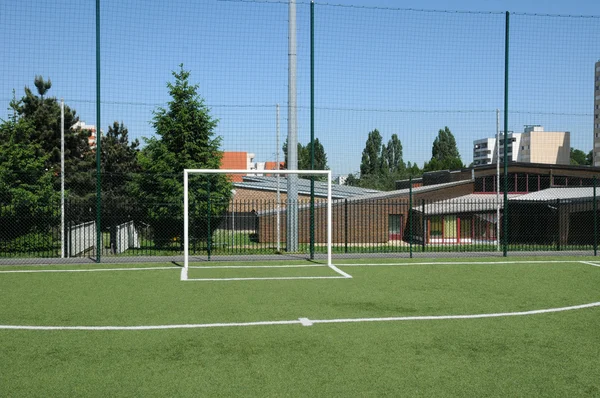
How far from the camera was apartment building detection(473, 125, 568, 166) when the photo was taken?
161 feet

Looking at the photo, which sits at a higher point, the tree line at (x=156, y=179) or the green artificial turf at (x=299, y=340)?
the tree line at (x=156, y=179)

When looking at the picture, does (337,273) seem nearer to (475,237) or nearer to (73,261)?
(73,261)

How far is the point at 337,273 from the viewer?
42.4 feet

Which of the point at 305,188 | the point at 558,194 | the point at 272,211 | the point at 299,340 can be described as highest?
the point at 305,188

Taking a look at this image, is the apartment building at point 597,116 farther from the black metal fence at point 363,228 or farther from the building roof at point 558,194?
the black metal fence at point 363,228

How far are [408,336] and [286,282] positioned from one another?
4782 millimetres

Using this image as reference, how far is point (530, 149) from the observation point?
289 ft

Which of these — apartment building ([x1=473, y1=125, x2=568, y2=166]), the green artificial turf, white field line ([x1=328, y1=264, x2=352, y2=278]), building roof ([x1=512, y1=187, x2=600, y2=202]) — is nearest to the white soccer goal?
white field line ([x1=328, y1=264, x2=352, y2=278])

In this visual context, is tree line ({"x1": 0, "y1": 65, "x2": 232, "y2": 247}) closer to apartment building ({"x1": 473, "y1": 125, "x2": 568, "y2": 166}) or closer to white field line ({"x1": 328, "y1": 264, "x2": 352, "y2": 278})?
white field line ({"x1": 328, "y1": 264, "x2": 352, "y2": 278})

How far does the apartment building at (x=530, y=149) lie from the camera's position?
161 feet

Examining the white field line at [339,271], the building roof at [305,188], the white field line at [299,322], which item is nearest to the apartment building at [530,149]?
the building roof at [305,188]

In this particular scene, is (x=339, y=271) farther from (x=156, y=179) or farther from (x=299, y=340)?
(x=156, y=179)

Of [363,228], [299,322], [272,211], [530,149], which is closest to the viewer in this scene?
[299,322]

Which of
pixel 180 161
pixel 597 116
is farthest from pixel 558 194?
pixel 597 116
